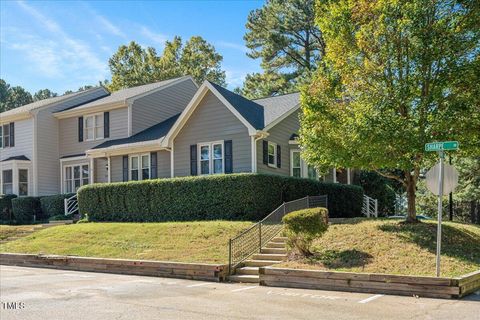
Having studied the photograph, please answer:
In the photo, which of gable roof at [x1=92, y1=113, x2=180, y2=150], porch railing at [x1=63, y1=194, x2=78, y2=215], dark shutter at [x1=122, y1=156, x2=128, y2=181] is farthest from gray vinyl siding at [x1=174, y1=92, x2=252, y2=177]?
porch railing at [x1=63, y1=194, x2=78, y2=215]

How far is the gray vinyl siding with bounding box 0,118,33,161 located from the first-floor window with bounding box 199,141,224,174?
13.7 m

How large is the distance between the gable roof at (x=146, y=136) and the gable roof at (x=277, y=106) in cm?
557

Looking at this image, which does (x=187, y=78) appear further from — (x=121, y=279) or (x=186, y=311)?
(x=186, y=311)

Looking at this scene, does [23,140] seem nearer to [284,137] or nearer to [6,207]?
[6,207]

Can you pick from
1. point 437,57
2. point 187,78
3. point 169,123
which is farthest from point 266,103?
point 437,57

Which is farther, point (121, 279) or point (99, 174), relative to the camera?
point (99, 174)

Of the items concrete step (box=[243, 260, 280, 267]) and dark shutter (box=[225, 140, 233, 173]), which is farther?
dark shutter (box=[225, 140, 233, 173])

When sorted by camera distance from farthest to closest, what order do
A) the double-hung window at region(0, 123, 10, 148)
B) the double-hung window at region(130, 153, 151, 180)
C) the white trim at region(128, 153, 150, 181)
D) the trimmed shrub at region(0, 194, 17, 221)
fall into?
the double-hung window at region(0, 123, 10, 148) < the trimmed shrub at region(0, 194, 17, 221) < the double-hung window at region(130, 153, 151, 180) < the white trim at region(128, 153, 150, 181)

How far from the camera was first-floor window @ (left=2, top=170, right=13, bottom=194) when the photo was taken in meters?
31.1

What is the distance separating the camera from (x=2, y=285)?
41.2 ft

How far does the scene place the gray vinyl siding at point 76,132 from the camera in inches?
1149

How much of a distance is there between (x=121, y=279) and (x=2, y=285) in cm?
303

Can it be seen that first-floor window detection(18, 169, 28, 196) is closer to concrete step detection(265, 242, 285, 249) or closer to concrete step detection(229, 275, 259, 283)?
concrete step detection(265, 242, 285, 249)

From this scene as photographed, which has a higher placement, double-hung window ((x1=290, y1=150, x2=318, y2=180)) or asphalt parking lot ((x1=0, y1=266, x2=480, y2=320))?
double-hung window ((x1=290, y1=150, x2=318, y2=180))
